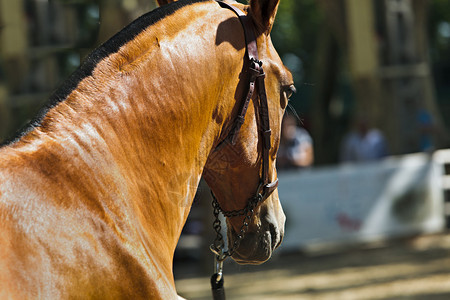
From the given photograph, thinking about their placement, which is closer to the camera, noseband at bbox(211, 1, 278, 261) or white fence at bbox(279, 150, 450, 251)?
noseband at bbox(211, 1, 278, 261)

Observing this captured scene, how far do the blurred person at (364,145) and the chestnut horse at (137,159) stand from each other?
26.4 ft

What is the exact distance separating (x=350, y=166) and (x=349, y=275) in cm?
235

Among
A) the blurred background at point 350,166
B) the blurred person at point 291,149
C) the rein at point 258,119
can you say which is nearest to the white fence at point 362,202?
the blurred background at point 350,166

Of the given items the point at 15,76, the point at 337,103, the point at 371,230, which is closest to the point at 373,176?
the point at 371,230

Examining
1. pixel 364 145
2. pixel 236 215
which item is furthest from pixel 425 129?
pixel 236 215

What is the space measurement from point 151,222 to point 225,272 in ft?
22.8

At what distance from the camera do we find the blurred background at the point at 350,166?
5348mm

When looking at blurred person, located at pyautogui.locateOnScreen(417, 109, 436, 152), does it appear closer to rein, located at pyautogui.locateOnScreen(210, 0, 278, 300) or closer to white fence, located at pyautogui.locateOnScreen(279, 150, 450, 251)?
white fence, located at pyautogui.locateOnScreen(279, 150, 450, 251)

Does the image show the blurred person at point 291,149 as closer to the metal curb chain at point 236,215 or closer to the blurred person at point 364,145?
the blurred person at point 364,145

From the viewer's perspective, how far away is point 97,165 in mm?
1675

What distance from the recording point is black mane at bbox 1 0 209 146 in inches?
66.7

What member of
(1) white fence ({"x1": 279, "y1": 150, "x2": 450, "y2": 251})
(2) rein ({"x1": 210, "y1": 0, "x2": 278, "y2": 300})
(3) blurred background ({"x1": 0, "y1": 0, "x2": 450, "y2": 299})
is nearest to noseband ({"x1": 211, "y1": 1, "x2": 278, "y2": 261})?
(2) rein ({"x1": 210, "y1": 0, "x2": 278, "y2": 300})

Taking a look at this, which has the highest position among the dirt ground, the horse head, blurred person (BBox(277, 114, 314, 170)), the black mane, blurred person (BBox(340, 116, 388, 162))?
the black mane

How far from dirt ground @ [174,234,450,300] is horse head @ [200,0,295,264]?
395 cm
